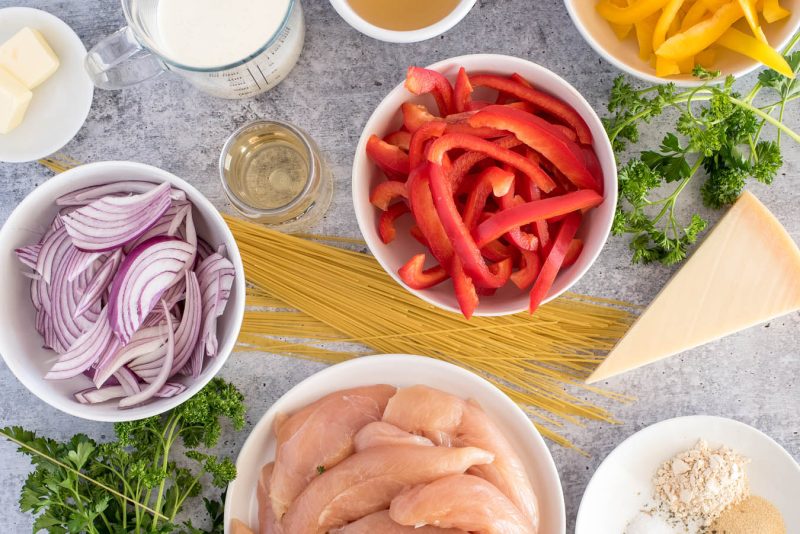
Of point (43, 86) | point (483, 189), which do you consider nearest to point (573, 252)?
point (483, 189)

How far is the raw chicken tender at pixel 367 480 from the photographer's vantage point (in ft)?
5.32

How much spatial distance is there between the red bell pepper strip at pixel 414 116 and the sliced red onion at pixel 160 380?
2.04 ft

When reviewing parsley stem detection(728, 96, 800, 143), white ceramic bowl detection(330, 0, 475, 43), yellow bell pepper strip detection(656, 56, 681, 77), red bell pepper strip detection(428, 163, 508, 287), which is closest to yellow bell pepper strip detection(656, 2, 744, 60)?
yellow bell pepper strip detection(656, 56, 681, 77)

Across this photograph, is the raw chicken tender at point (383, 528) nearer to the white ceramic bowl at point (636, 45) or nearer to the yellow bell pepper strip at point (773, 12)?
the white ceramic bowl at point (636, 45)

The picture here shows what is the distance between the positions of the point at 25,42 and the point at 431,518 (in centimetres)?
140

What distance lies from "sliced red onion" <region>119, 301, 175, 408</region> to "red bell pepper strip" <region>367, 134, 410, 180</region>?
530mm

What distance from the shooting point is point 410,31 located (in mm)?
1618

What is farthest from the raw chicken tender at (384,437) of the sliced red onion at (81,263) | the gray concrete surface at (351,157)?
the sliced red onion at (81,263)

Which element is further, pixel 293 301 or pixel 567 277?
pixel 293 301

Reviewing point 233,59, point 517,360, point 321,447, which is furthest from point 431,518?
point 233,59

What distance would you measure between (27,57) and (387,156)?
0.89 m

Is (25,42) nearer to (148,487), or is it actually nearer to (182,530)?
(148,487)

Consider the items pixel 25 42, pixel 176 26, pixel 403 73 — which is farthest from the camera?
pixel 403 73

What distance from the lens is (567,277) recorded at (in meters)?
1.59
